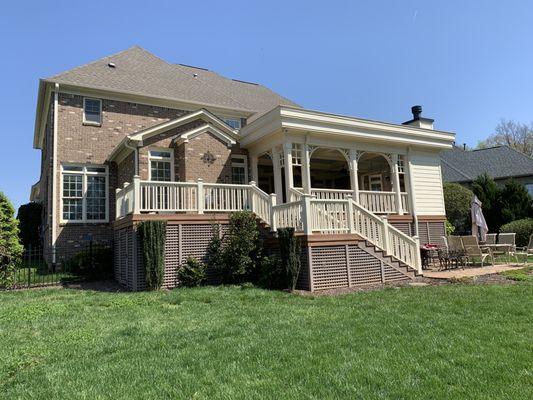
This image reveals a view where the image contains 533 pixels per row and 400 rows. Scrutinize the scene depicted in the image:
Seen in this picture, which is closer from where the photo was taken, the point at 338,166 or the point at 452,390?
the point at 452,390

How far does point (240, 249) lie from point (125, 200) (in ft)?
12.0

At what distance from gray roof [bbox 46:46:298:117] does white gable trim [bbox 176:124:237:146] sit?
13.5ft

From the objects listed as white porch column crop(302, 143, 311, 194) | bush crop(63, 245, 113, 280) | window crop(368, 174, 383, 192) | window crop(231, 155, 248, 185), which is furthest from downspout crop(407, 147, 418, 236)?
bush crop(63, 245, 113, 280)

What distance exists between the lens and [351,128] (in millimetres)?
14469

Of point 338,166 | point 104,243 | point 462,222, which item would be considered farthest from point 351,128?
point 462,222

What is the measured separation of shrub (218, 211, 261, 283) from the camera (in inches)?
425

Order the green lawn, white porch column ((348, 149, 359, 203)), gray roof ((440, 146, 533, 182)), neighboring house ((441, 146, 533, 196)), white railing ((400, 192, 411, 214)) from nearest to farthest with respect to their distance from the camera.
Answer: the green lawn → white porch column ((348, 149, 359, 203)) → white railing ((400, 192, 411, 214)) → neighboring house ((441, 146, 533, 196)) → gray roof ((440, 146, 533, 182))

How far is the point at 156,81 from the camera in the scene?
1855 cm

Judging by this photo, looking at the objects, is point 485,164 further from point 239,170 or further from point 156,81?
point 156,81

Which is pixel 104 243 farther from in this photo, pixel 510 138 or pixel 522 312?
pixel 510 138

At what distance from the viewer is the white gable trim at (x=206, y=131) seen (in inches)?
531

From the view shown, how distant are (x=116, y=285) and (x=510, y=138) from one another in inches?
2237

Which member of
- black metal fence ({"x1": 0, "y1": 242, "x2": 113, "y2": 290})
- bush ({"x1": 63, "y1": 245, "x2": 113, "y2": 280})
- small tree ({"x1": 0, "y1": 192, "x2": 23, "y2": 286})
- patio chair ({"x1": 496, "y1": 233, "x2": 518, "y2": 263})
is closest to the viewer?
small tree ({"x1": 0, "y1": 192, "x2": 23, "y2": 286})

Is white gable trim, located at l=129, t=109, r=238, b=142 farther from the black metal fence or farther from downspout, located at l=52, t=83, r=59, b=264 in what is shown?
downspout, located at l=52, t=83, r=59, b=264
